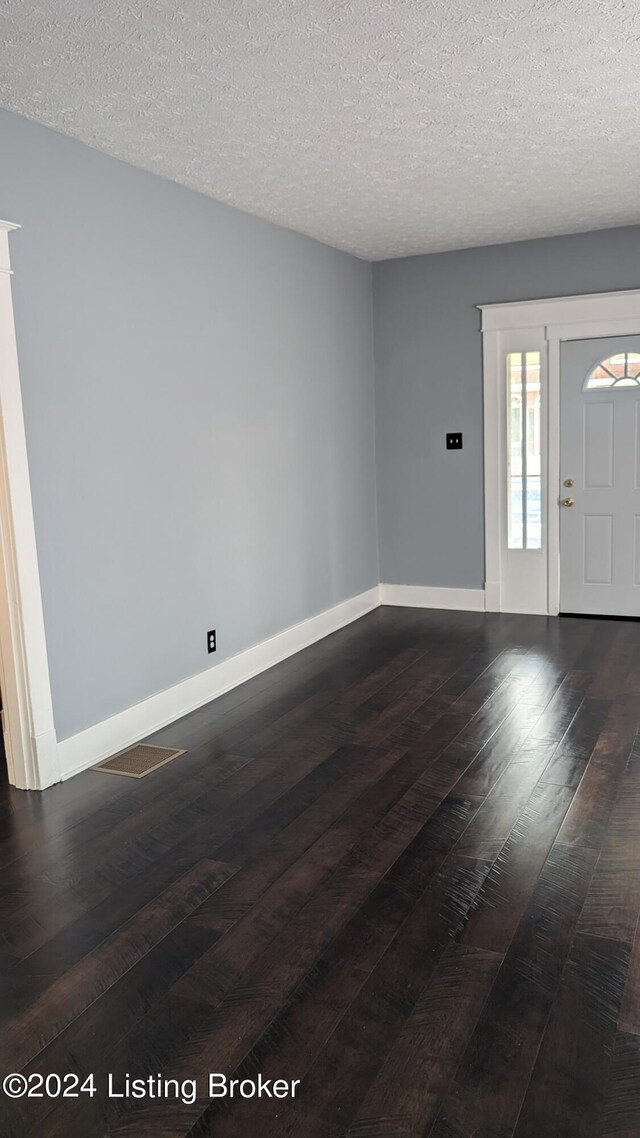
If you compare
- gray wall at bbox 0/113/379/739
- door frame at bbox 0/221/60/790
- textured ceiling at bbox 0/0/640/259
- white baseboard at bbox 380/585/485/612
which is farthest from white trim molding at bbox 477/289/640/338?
door frame at bbox 0/221/60/790

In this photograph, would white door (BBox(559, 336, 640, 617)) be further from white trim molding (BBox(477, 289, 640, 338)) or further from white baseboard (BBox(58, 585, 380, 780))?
white baseboard (BBox(58, 585, 380, 780))

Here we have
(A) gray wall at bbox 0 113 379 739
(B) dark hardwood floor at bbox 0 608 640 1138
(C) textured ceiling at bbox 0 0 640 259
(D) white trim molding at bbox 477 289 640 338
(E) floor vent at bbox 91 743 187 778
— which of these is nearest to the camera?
(B) dark hardwood floor at bbox 0 608 640 1138

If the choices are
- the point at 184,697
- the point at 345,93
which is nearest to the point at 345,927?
the point at 184,697

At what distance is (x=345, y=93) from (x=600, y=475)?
349cm

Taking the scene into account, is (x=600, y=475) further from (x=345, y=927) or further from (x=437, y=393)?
(x=345, y=927)

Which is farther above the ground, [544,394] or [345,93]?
[345,93]

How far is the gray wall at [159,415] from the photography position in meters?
3.47

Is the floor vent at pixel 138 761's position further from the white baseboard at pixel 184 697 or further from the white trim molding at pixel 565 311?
the white trim molding at pixel 565 311

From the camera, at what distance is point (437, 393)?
20.8 feet

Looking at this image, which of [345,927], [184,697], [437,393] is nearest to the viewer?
[345,927]

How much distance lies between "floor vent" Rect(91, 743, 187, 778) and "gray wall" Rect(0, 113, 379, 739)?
0.67 ft

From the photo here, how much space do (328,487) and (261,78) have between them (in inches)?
124

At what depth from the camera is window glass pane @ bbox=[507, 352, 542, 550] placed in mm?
6047

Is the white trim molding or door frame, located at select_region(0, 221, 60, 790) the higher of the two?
the white trim molding
